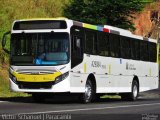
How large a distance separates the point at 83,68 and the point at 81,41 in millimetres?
1036

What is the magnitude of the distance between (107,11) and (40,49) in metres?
16.7

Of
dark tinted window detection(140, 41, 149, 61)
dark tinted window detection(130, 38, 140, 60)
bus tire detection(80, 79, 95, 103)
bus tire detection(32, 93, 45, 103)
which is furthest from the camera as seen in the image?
dark tinted window detection(140, 41, 149, 61)

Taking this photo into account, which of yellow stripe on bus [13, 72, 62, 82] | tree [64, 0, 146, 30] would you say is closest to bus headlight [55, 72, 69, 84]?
yellow stripe on bus [13, 72, 62, 82]

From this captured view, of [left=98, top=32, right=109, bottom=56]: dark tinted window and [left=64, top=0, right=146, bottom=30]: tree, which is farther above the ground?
[left=64, top=0, right=146, bottom=30]: tree

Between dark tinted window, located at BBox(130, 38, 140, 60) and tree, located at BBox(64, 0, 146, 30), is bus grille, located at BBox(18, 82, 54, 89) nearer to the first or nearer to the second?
dark tinted window, located at BBox(130, 38, 140, 60)

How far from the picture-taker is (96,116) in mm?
16312

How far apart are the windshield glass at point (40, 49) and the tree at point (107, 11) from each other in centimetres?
1530

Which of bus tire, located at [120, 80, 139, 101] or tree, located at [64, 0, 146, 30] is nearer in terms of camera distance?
bus tire, located at [120, 80, 139, 101]

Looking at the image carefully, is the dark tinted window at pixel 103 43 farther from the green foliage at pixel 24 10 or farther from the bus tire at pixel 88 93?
the green foliage at pixel 24 10

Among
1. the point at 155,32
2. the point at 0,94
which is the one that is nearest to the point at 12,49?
the point at 0,94

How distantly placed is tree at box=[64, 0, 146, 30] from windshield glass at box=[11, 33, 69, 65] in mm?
15299

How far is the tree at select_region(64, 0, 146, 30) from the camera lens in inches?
1518

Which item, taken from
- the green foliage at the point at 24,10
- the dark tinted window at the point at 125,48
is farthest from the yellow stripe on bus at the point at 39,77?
the green foliage at the point at 24,10

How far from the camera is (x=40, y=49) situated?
74.5 ft
